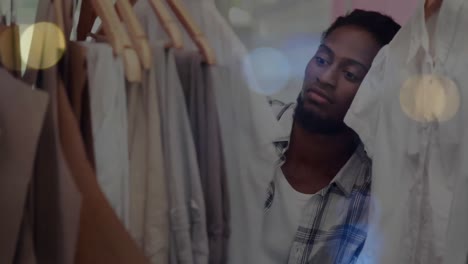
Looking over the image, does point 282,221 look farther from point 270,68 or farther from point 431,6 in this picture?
point 431,6

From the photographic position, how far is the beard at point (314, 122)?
125 centimetres

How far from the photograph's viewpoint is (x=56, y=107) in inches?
34.3

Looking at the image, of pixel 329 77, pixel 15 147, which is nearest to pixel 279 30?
pixel 329 77

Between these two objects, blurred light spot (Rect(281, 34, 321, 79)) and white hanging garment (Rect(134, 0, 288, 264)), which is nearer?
white hanging garment (Rect(134, 0, 288, 264))

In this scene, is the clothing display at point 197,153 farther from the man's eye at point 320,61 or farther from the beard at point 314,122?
the man's eye at point 320,61

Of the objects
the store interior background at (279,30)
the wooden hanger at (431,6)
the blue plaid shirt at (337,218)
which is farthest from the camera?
the store interior background at (279,30)

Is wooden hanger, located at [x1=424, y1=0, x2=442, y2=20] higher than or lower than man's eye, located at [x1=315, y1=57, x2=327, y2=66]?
higher

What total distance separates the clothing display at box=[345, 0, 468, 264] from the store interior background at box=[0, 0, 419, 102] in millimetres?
260

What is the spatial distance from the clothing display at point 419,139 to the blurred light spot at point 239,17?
362 millimetres

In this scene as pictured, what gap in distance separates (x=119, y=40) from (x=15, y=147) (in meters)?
0.21

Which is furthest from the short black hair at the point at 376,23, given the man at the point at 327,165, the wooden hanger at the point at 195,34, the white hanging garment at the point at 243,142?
the wooden hanger at the point at 195,34

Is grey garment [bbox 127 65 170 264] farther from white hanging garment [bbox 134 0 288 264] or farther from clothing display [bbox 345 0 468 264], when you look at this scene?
clothing display [bbox 345 0 468 264]

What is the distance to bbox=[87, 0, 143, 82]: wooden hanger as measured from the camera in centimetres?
90

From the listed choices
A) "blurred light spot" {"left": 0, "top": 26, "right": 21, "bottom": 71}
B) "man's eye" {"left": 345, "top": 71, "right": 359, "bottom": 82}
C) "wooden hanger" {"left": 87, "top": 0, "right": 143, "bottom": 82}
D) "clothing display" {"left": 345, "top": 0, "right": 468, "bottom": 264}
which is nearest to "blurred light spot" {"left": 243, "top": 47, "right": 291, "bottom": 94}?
"man's eye" {"left": 345, "top": 71, "right": 359, "bottom": 82}
